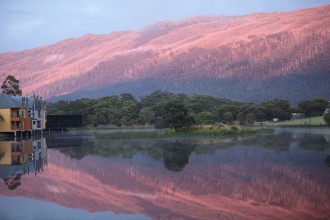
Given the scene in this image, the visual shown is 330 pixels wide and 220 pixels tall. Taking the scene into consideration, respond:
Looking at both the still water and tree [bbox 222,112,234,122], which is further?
tree [bbox 222,112,234,122]

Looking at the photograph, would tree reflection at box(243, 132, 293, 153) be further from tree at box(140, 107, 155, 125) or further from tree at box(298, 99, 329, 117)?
tree at box(298, 99, 329, 117)

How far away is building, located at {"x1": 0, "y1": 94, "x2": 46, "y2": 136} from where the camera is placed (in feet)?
124

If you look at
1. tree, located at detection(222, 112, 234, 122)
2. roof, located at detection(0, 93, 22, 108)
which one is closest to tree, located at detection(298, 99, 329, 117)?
tree, located at detection(222, 112, 234, 122)

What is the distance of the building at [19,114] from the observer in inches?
1486

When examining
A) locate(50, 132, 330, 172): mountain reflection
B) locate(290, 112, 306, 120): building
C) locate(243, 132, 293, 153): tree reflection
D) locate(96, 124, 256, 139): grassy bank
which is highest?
locate(290, 112, 306, 120): building

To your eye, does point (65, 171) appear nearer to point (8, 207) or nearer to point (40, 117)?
point (8, 207)

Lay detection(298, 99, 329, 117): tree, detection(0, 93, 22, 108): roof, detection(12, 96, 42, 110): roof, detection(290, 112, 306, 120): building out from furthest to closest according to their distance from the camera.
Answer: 1. detection(290, 112, 306, 120): building
2. detection(298, 99, 329, 117): tree
3. detection(12, 96, 42, 110): roof
4. detection(0, 93, 22, 108): roof

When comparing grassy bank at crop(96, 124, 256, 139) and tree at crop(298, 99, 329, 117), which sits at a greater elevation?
tree at crop(298, 99, 329, 117)

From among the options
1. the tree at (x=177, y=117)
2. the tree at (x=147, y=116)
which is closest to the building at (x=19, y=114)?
the tree at (x=177, y=117)

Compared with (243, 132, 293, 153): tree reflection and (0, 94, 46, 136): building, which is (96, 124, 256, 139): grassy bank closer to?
(243, 132, 293, 153): tree reflection

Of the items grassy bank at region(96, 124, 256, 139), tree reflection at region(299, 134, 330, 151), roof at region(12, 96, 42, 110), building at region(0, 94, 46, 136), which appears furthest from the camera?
roof at region(12, 96, 42, 110)

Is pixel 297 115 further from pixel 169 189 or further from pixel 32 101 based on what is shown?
pixel 169 189

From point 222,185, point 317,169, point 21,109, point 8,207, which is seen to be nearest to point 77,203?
point 8,207

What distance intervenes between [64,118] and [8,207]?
40.7 m
